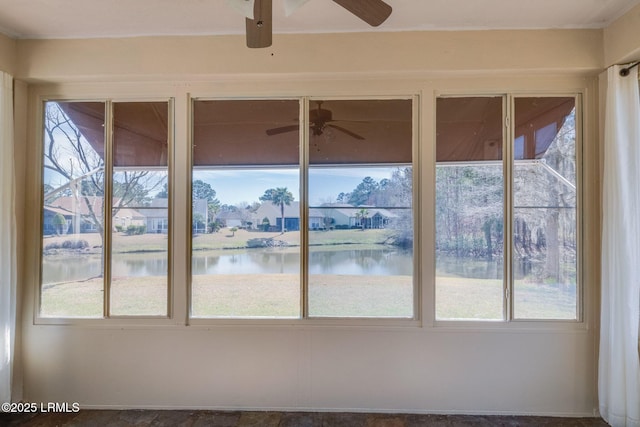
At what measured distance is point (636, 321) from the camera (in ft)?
6.75

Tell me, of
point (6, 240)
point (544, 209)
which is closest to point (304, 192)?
point (544, 209)

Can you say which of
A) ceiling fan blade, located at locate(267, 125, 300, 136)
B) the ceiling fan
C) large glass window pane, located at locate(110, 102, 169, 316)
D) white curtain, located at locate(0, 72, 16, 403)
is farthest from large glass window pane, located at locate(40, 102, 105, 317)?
the ceiling fan

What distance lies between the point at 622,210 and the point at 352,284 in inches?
70.6

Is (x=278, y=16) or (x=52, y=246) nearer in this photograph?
(x=278, y=16)

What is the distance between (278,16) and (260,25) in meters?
0.71

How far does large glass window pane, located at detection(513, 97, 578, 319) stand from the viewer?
2.35 meters

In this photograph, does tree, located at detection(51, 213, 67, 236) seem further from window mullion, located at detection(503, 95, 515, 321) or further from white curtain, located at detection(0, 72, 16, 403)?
window mullion, located at detection(503, 95, 515, 321)

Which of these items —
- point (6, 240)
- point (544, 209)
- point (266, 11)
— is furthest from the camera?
point (544, 209)

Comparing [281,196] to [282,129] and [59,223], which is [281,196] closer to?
[282,129]

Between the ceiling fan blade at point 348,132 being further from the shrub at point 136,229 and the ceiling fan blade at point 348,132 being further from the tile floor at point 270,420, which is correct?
the tile floor at point 270,420

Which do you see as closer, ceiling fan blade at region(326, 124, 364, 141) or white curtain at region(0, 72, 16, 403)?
white curtain at region(0, 72, 16, 403)

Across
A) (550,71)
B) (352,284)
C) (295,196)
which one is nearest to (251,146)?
(295,196)

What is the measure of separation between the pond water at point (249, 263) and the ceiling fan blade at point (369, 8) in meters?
1.50

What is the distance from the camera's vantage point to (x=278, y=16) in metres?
2.10
